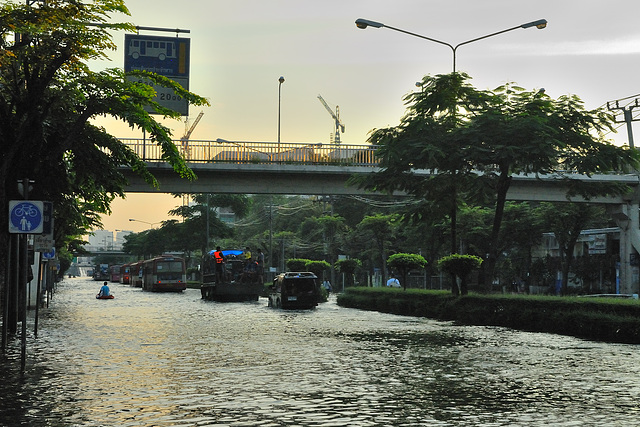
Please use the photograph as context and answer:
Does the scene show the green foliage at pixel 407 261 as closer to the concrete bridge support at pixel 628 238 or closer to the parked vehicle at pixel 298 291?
the parked vehicle at pixel 298 291

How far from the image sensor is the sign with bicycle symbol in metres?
Result: 14.5

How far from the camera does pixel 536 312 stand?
A: 83.3ft

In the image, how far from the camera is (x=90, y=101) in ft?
67.8

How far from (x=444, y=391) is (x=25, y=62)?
42.6ft

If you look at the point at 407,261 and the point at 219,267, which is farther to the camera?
the point at 219,267

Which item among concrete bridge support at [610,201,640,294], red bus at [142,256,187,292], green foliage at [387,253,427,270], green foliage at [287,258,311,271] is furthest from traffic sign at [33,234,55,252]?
red bus at [142,256,187,292]

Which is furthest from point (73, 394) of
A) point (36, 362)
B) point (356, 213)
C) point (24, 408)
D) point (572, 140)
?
point (356, 213)

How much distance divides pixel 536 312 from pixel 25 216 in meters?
16.0

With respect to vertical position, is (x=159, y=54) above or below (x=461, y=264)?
above

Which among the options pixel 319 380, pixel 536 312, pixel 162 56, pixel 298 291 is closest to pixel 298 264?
pixel 298 291

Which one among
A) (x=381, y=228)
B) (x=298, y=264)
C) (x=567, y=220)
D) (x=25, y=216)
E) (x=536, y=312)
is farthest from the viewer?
(x=381, y=228)

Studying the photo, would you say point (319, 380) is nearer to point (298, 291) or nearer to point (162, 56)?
point (162, 56)

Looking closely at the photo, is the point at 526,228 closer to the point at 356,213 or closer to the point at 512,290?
the point at 512,290

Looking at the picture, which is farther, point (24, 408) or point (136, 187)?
point (136, 187)
